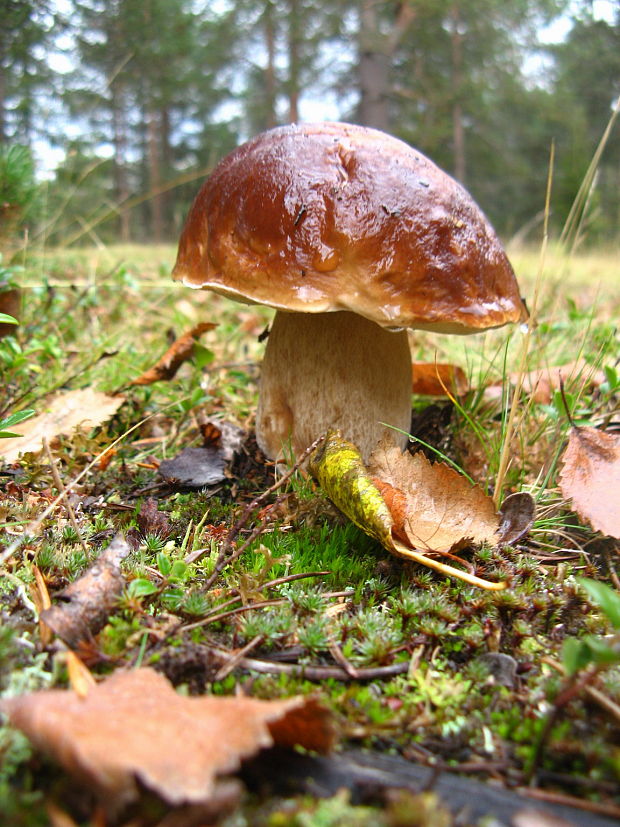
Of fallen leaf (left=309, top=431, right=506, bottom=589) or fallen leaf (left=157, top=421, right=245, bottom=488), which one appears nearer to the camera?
fallen leaf (left=309, top=431, right=506, bottom=589)

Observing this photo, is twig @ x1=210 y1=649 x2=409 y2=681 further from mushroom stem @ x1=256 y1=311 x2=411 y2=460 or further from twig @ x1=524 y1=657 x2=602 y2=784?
mushroom stem @ x1=256 y1=311 x2=411 y2=460

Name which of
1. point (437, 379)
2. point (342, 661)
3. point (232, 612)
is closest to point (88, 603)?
→ point (232, 612)

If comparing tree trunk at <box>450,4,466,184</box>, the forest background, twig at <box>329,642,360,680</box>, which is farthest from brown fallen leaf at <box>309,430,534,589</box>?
tree trunk at <box>450,4,466,184</box>

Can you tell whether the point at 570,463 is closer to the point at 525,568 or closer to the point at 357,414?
the point at 525,568

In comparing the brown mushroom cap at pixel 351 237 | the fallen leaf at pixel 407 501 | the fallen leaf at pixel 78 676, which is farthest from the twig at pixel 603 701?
the brown mushroom cap at pixel 351 237

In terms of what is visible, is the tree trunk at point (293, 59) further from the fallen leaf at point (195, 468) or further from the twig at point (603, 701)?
the twig at point (603, 701)

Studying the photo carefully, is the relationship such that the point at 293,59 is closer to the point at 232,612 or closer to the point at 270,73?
the point at 270,73
